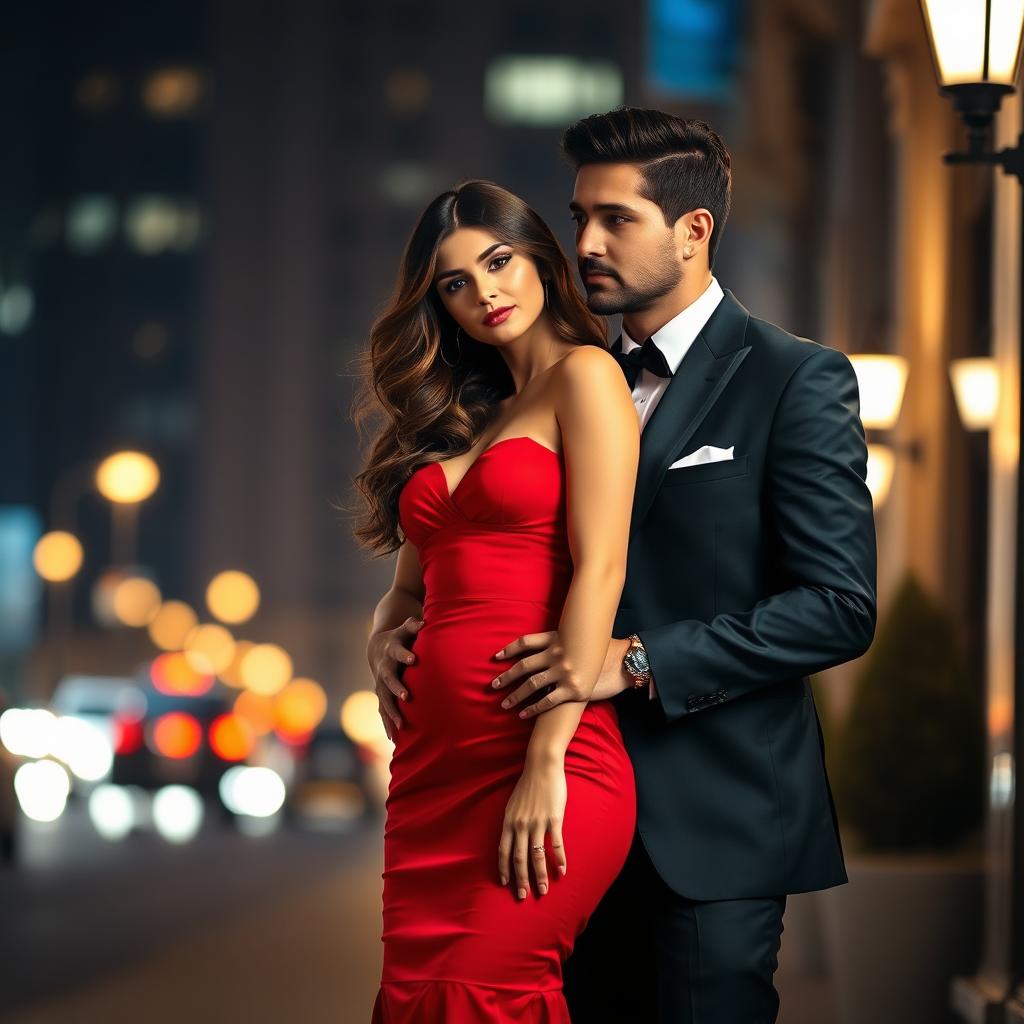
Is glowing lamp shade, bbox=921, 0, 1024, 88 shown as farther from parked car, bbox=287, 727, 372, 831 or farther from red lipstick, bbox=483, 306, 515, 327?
parked car, bbox=287, 727, 372, 831

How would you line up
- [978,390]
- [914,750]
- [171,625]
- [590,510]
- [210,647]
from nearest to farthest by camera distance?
[590,510] → [914,750] → [978,390] → [210,647] → [171,625]

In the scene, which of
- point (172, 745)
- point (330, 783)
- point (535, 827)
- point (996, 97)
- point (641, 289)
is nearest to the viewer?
point (535, 827)

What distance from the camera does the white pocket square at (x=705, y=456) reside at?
12.6 ft

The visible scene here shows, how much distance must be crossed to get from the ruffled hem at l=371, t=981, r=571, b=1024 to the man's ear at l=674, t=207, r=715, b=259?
146 cm

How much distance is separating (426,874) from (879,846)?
5715 millimetres

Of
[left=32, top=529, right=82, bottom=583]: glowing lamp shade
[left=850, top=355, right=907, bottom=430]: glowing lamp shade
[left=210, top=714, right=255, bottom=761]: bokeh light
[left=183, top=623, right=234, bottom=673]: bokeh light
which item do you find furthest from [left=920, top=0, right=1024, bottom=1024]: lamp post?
[left=183, top=623, right=234, bottom=673]: bokeh light

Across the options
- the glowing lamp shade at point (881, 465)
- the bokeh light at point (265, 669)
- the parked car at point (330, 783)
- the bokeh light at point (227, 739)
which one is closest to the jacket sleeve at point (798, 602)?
the glowing lamp shade at point (881, 465)

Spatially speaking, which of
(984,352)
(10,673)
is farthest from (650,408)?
(10,673)

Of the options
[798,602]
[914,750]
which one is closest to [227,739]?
[914,750]

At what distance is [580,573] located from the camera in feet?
12.0

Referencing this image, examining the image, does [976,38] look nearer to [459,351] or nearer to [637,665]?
[459,351]

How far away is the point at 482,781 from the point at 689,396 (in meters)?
0.86

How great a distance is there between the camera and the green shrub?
910 cm

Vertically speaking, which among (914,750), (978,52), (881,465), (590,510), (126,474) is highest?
(126,474)
